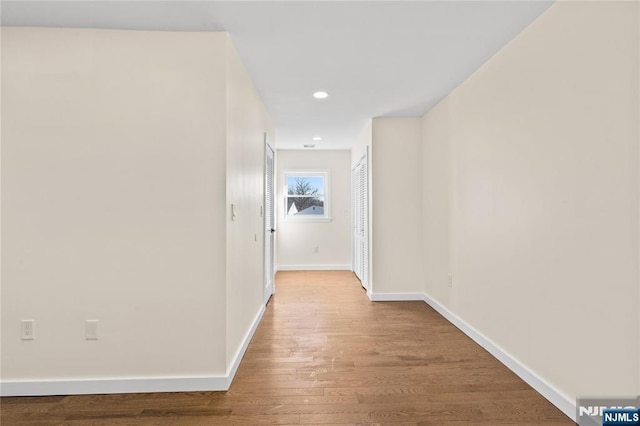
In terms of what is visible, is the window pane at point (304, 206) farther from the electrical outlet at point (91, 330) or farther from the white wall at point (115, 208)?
the electrical outlet at point (91, 330)

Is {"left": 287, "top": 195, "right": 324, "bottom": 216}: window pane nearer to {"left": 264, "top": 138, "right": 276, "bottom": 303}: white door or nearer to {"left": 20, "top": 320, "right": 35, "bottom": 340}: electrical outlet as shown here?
{"left": 264, "top": 138, "right": 276, "bottom": 303}: white door

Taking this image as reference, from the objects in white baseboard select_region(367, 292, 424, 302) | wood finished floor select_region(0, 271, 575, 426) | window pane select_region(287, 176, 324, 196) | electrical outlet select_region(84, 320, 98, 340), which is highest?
window pane select_region(287, 176, 324, 196)

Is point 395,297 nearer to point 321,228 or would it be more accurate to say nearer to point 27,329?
point 321,228

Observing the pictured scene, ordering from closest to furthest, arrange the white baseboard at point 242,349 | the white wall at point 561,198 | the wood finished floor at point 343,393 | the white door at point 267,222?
the white wall at point 561,198
the wood finished floor at point 343,393
the white baseboard at point 242,349
the white door at point 267,222

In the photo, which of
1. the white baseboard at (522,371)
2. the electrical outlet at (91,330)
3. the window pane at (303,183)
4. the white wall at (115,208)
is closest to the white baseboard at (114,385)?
the white wall at (115,208)

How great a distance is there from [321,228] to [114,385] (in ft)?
15.5

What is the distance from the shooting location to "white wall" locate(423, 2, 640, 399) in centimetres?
154

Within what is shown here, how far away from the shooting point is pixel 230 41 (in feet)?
7.50

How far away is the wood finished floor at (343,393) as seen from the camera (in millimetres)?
1827

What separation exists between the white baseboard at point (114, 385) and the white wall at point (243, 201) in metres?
0.16

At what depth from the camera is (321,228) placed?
6547mm

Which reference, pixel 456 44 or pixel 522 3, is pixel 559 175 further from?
pixel 456 44

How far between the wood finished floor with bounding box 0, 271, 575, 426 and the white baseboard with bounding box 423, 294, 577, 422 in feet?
0.14

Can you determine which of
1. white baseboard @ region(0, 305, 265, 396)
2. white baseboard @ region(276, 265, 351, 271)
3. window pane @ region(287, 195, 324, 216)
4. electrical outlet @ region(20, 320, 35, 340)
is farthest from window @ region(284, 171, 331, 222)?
electrical outlet @ region(20, 320, 35, 340)
